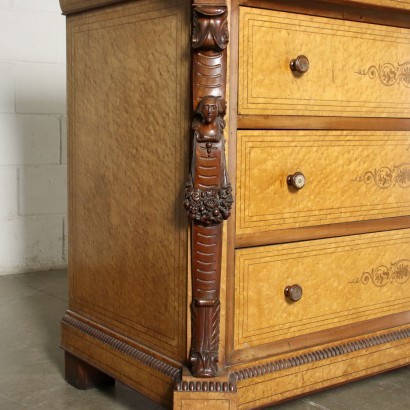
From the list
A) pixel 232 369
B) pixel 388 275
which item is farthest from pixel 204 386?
pixel 388 275

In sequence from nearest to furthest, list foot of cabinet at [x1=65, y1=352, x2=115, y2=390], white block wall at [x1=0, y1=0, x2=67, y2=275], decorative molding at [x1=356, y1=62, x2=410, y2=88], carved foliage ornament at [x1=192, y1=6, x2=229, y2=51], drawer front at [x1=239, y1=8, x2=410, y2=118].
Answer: carved foliage ornament at [x1=192, y1=6, x2=229, y2=51] < drawer front at [x1=239, y1=8, x2=410, y2=118] < decorative molding at [x1=356, y1=62, x2=410, y2=88] < foot of cabinet at [x1=65, y1=352, x2=115, y2=390] < white block wall at [x1=0, y1=0, x2=67, y2=275]

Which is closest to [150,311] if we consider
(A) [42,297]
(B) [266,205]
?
(B) [266,205]

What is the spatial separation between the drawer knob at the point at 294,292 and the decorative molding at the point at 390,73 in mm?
505

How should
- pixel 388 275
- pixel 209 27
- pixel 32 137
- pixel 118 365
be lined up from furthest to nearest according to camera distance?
1. pixel 32 137
2. pixel 388 275
3. pixel 118 365
4. pixel 209 27

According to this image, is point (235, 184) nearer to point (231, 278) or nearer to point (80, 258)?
point (231, 278)

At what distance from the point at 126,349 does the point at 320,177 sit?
576 mm

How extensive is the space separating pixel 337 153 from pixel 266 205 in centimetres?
23

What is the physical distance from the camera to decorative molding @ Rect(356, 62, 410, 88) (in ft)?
5.63

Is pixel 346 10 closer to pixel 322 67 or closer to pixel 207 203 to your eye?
pixel 322 67

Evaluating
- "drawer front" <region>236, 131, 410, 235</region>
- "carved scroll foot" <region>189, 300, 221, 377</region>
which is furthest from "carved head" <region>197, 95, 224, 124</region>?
"carved scroll foot" <region>189, 300, 221, 377</region>

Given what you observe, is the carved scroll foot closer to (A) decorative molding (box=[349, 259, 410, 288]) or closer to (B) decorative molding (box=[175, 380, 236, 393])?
(B) decorative molding (box=[175, 380, 236, 393])

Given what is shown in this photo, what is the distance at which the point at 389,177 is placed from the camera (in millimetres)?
1783

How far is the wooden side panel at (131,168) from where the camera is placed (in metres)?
1.51

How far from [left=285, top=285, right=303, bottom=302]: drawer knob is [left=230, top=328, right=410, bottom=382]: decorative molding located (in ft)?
0.43
